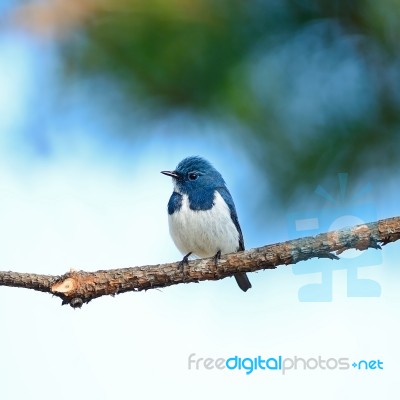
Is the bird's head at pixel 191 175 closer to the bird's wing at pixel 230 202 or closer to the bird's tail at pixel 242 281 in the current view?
the bird's wing at pixel 230 202

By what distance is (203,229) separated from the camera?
1.76m

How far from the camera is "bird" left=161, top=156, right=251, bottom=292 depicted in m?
1.76

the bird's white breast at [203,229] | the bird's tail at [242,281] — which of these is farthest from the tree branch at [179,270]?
the bird's white breast at [203,229]

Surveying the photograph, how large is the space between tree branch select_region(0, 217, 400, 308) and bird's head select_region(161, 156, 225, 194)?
402mm

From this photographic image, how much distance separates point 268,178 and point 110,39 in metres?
0.35

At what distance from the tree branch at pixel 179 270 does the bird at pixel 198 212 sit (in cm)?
35

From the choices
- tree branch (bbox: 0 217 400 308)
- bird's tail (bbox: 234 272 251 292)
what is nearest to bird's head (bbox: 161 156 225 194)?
bird's tail (bbox: 234 272 251 292)

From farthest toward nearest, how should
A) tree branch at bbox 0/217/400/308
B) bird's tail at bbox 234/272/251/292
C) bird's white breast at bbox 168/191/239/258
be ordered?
bird's white breast at bbox 168/191/239/258
bird's tail at bbox 234/272/251/292
tree branch at bbox 0/217/400/308

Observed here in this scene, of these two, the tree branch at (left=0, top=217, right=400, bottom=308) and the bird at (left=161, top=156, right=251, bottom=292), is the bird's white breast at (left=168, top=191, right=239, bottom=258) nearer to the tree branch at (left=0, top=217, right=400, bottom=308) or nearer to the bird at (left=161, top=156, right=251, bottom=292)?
the bird at (left=161, top=156, right=251, bottom=292)

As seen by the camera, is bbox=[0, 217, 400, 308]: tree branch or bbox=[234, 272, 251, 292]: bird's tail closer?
bbox=[0, 217, 400, 308]: tree branch

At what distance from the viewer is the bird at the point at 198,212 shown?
5.78 feet

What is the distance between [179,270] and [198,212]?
1.30ft

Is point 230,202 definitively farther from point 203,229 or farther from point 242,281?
point 242,281

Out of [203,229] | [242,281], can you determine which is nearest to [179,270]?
[242,281]
